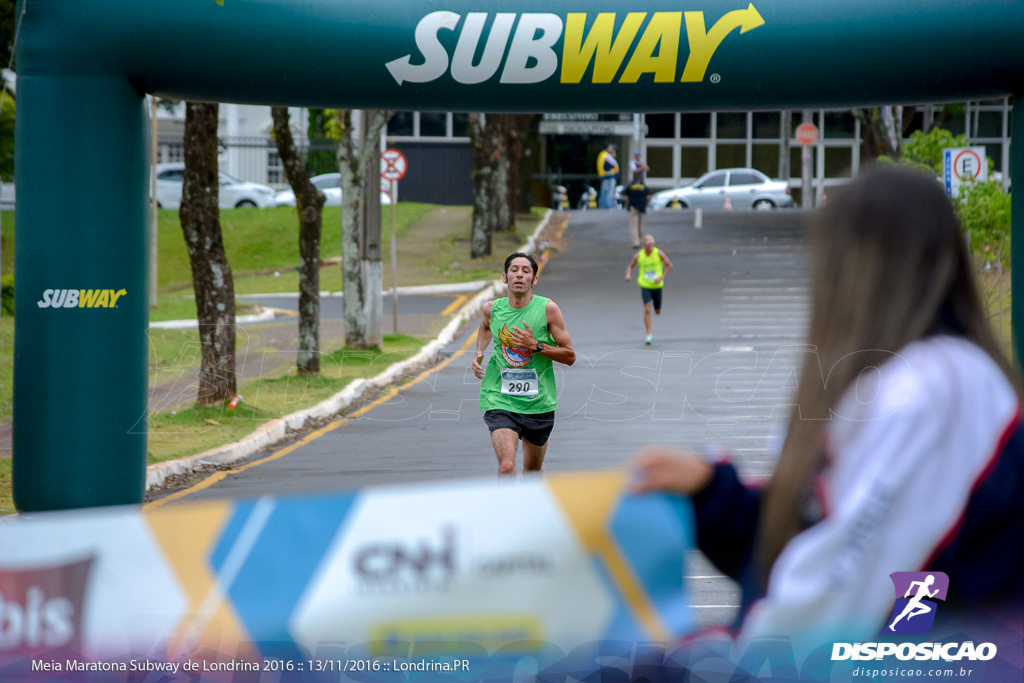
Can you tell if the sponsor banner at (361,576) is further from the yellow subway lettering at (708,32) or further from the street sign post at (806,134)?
the street sign post at (806,134)

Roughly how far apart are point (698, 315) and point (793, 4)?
587 inches

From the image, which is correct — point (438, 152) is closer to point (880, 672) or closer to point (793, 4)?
point (793, 4)

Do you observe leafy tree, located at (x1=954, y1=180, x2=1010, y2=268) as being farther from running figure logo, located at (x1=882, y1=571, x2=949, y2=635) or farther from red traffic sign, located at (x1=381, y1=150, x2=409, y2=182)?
running figure logo, located at (x1=882, y1=571, x2=949, y2=635)

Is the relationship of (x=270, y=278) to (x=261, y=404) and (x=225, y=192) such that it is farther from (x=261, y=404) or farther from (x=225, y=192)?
(x=261, y=404)

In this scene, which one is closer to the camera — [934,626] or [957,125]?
[934,626]

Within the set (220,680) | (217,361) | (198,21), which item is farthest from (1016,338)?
(217,361)

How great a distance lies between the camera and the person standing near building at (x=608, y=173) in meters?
36.7

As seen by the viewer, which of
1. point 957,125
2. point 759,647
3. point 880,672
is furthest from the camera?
point 957,125

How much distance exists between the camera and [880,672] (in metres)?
2.40

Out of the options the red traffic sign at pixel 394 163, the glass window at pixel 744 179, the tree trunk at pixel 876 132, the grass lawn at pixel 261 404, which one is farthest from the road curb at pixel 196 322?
the glass window at pixel 744 179

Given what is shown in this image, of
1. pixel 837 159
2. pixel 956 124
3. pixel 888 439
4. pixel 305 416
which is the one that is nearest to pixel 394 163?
pixel 305 416

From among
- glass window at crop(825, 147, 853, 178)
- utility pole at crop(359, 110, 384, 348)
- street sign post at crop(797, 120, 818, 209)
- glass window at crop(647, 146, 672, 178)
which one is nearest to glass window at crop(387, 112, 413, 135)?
glass window at crop(647, 146, 672, 178)

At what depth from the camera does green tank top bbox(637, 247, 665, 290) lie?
1889 centimetres

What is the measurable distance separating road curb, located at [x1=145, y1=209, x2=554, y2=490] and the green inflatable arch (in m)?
1.70
